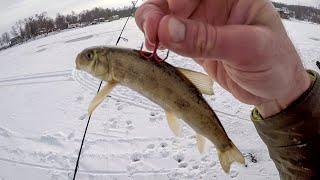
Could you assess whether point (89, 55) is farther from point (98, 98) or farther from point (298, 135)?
point (298, 135)

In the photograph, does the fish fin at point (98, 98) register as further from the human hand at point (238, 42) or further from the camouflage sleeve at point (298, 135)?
the camouflage sleeve at point (298, 135)

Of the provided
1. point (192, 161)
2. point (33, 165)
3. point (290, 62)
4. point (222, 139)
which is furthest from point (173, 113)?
point (33, 165)

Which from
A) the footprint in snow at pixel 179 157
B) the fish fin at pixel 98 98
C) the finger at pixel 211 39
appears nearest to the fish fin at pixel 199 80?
the finger at pixel 211 39

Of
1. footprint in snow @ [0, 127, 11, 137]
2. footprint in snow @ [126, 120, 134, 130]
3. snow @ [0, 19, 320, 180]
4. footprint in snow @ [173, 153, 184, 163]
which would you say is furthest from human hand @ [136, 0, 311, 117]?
footprint in snow @ [0, 127, 11, 137]

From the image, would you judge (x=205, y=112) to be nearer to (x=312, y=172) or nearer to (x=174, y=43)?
(x=174, y=43)

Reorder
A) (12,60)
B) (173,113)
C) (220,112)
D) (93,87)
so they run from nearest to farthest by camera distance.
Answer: (173,113) < (220,112) < (93,87) < (12,60)

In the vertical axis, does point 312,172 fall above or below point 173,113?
below
